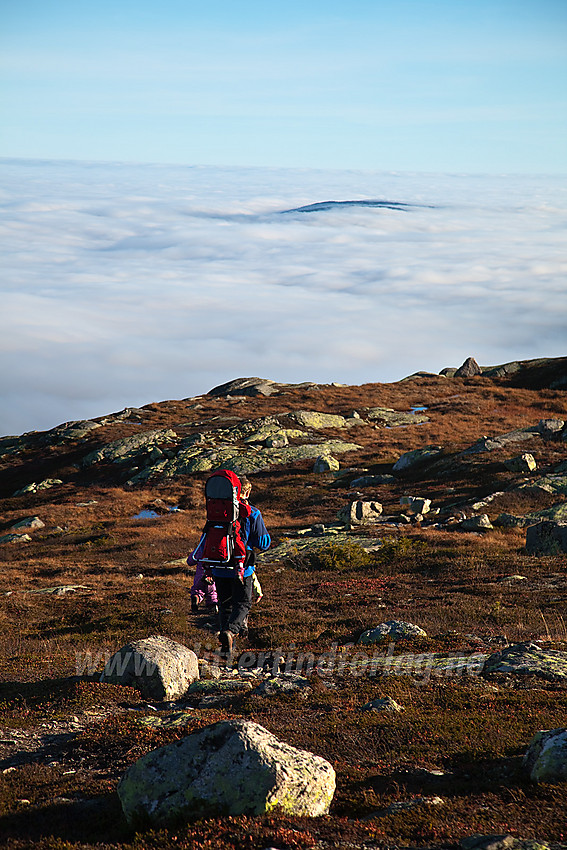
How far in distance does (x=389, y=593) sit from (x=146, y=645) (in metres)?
9.64

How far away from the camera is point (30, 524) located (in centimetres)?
4381

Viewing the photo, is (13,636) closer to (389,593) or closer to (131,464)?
(389,593)

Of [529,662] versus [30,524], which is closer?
[529,662]

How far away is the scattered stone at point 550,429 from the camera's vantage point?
44125mm

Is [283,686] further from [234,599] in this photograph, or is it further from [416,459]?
[416,459]

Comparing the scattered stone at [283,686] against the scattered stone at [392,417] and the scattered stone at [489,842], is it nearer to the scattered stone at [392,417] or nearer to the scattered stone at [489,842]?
the scattered stone at [489,842]

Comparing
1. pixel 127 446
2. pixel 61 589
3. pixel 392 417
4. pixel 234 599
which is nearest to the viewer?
pixel 234 599

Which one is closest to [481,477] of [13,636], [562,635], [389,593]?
[389,593]

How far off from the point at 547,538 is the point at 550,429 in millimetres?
24156

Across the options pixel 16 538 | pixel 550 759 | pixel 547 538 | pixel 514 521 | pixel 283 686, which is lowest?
pixel 16 538

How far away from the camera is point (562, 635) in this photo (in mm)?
13414

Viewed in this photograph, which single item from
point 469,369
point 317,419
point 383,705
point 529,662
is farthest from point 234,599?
point 469,369

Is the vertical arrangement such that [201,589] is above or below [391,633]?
above

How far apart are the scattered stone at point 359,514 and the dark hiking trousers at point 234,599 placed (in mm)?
18393
